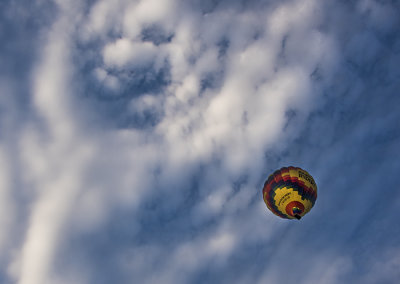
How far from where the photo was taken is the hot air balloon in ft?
107

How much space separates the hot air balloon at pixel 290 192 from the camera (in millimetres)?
32688

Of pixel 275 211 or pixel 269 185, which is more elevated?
pixel 269 185

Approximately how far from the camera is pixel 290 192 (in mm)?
32750

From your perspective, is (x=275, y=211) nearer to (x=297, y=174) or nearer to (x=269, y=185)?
(x=269, y=185)

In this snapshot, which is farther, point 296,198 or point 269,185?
point 269,185

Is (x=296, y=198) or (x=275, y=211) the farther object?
(x=275, y=211)

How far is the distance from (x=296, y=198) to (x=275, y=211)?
360cm

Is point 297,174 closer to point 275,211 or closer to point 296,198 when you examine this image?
point 296,198

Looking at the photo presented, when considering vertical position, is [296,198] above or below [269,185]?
below

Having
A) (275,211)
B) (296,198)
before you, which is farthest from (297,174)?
(275,211)

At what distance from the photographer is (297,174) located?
34.0 meters

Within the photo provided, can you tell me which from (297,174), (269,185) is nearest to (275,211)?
(269,185)

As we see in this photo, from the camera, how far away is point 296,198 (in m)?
32.6

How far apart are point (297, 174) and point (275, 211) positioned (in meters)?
5.59
